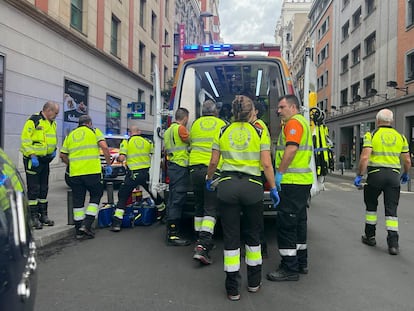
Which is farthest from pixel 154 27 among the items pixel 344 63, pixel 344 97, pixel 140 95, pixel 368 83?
pixel 344 97

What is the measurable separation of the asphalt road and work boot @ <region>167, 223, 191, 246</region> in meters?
0.16

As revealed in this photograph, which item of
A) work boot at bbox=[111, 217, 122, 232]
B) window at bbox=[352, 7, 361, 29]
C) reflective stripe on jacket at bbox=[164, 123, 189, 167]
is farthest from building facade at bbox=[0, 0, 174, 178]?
window at bbox=[352, 7, 361, 29]

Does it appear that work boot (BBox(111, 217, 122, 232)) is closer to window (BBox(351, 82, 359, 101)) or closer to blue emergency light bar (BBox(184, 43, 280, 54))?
blue emergency light bar (BBox(184, 43, 280, 54))

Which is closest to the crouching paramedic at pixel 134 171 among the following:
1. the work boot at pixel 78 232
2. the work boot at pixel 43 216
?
the work boot at pixel 78 232

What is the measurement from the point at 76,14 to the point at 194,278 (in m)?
13.7

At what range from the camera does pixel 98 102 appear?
1683 cm

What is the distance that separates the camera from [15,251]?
144 centimetres

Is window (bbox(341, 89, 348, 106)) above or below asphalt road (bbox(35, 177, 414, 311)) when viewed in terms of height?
above

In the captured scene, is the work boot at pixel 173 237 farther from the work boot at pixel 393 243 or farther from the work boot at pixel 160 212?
the work boot at pixel 393 243

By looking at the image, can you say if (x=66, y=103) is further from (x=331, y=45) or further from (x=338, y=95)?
(x=331, y=45)

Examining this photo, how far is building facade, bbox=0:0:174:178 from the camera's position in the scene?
Result: 10680 millimetres

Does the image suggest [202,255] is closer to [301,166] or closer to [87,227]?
[301,166]

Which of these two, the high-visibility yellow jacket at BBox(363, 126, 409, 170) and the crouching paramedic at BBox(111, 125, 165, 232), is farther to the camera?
the crouching paramedic at BBox(111, 125, 165, 232)

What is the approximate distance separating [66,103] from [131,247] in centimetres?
1003
